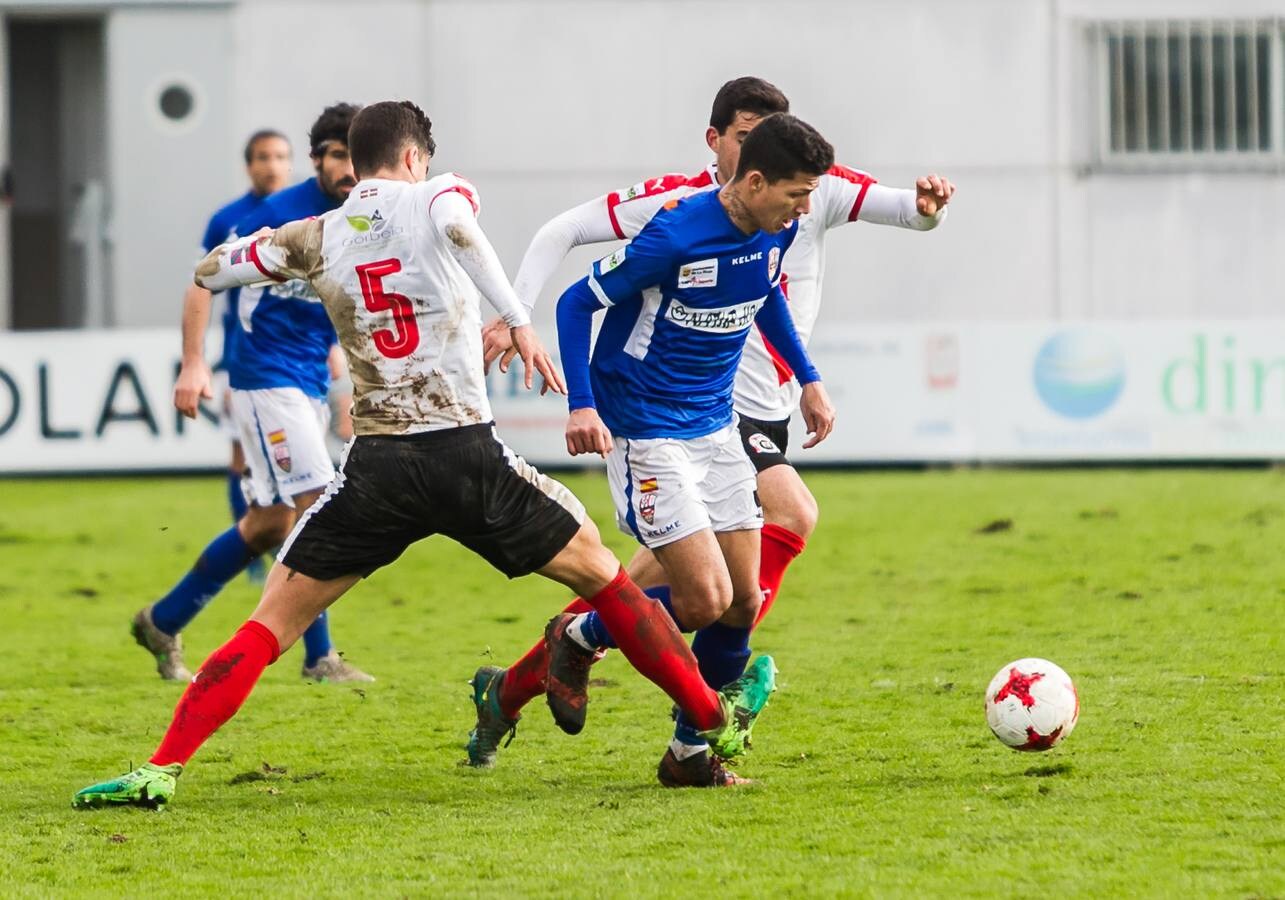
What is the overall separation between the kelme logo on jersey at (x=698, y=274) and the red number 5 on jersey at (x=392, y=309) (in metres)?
0.78

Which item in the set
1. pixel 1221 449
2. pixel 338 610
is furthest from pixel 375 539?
pixel 1221 449

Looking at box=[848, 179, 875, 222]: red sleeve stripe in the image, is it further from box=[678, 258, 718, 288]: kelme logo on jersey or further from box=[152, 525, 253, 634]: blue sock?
box=[152, 525, 253, 634]: blue sock

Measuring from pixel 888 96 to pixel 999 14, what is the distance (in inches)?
55.0

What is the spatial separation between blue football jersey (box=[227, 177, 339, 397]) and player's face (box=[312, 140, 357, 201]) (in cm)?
33

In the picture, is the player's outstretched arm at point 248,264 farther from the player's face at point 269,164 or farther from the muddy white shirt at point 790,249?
the player's face at point 269,164

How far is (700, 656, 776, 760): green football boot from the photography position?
17.4 ft

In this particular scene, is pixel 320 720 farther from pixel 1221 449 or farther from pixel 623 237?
pixel 1221 449

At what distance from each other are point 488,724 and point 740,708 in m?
0.75

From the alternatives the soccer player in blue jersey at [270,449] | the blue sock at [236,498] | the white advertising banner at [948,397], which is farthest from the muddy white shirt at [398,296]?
the white advertising banner at [948,397]

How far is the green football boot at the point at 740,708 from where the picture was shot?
209 inches

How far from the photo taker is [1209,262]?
20.0m

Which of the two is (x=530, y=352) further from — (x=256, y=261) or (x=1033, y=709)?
(x=1033, y=709)

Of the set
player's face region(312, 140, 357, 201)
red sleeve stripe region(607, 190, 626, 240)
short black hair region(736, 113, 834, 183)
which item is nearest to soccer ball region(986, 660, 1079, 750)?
short black hair region(736, 113, 834, 183)

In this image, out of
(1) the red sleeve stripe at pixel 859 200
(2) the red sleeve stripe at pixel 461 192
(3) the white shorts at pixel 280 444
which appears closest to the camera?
(2) the red sleeve stripe at pixel 461 192
